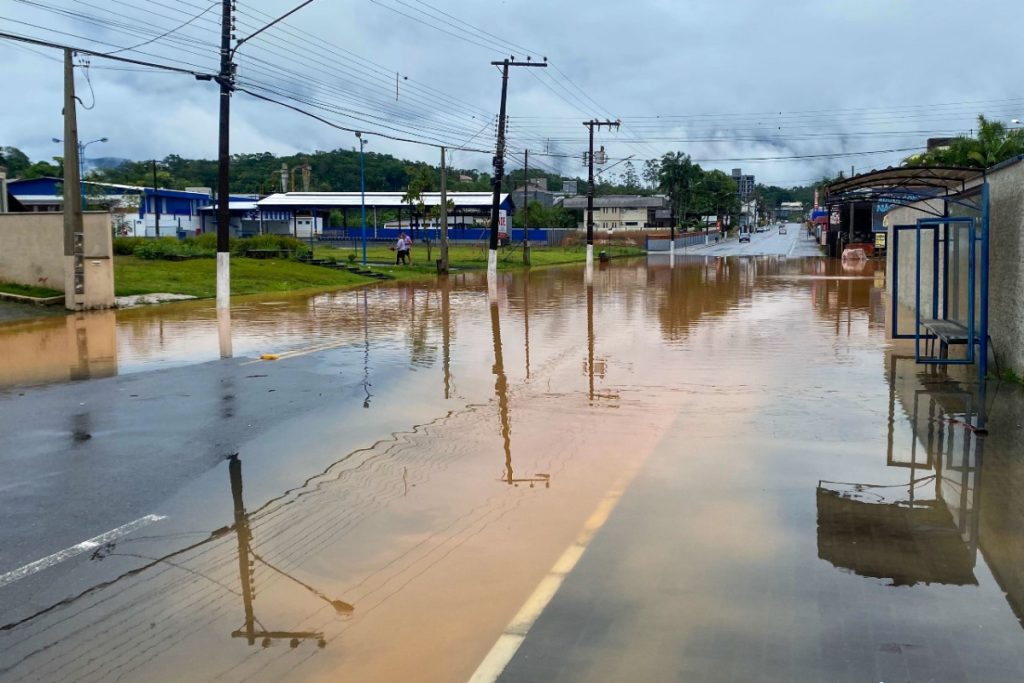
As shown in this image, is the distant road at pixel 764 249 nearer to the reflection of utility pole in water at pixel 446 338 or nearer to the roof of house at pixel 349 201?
the roof of house at pixel 349 201

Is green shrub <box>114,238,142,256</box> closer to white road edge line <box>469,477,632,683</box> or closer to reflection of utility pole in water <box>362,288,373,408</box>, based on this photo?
reflection of utility pole in water <box>362,288,373,408</box>

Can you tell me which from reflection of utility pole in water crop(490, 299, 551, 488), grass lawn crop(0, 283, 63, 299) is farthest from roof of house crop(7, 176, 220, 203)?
reflection of utility pole in water crop(490, 299, 551, 488)

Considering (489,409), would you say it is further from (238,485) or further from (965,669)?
(965,669)

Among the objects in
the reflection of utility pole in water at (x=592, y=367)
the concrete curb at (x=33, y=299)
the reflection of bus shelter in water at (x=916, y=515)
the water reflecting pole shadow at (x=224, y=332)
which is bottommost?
the reflection of bus shelter in water at (x=916, y=515)

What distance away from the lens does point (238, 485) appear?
313 inches

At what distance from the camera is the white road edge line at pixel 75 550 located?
19.1ft

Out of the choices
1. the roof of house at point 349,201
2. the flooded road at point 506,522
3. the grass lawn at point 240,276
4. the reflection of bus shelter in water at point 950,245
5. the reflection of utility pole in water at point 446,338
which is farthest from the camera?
the roof of house at point 349,201

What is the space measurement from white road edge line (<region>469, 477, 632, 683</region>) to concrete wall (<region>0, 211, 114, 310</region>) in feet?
64.7

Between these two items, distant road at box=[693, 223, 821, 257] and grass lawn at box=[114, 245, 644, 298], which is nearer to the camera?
grass lawn at box=[114, 245, 644, 298]

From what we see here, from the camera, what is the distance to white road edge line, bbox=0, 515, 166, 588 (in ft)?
19.1

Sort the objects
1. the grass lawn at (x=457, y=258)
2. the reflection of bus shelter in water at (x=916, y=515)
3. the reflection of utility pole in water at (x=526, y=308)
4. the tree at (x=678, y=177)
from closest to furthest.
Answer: the reflection of bus shelter in water at (x=916, y=515), the reflection of utility pole in water at (x=526, y=308), the grass lawn at (x=457, y=258), the tree at (x=678, y=177)

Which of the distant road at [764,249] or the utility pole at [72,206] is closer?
the utility pole at [72,206]

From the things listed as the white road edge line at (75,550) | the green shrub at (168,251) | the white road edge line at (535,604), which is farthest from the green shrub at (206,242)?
the white road edge line at (535,604)

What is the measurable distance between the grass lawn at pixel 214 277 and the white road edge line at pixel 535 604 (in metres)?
22.9
